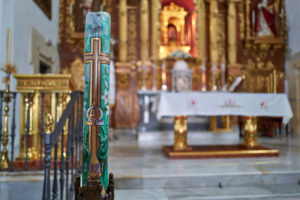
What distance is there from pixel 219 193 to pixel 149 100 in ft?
13.6

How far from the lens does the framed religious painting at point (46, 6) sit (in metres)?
5.85

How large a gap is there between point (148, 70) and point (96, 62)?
5786mm

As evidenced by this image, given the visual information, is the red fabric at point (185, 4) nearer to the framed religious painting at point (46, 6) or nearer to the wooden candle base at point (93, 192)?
the framed religious painting at point (46, 6)

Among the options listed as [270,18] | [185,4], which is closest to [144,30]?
[185,4]

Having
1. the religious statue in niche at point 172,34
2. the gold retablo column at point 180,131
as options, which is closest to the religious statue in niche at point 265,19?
the religious statue in niche at point 172,34

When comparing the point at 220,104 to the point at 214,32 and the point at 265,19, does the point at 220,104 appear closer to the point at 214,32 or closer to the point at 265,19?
the point at 214,32

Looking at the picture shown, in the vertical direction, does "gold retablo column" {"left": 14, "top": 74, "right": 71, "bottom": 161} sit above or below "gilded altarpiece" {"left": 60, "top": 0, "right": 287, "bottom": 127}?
below

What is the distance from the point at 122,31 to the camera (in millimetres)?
7266

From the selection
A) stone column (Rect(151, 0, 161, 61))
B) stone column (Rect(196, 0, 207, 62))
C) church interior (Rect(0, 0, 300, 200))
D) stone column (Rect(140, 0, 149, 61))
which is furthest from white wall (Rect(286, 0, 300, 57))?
stone column (Rect(140, 0, 149, 61))

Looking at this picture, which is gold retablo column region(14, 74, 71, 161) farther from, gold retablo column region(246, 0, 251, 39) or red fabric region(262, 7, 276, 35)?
red fabric region(262, 7, 276, 35)

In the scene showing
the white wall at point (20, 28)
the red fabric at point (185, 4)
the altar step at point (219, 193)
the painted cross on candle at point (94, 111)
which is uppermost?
the red fabric at point (185, 4)

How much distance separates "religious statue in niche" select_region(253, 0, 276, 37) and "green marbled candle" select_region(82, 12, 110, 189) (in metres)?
7.46

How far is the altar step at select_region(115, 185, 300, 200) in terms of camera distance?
231 cm

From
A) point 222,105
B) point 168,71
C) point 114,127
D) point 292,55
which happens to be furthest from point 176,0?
point 222,105
